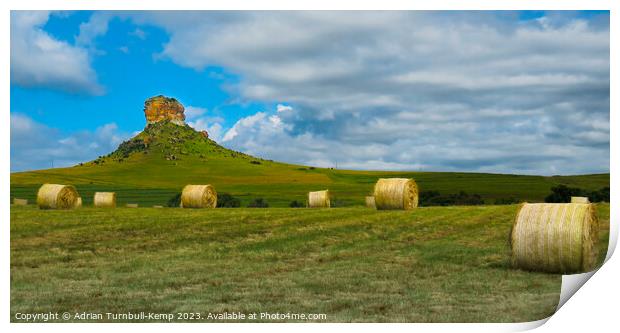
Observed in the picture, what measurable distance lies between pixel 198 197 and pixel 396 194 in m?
9.92

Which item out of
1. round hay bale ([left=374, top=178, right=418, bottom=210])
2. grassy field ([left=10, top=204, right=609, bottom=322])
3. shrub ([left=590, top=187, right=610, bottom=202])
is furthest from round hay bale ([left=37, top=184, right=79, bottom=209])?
shrub ([left=590, top=187, right=610, bottom=202])

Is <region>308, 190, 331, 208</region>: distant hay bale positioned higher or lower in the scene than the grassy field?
higher

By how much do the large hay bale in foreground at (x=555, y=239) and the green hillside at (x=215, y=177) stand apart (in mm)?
29045

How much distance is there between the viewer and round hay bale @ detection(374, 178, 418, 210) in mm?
26953

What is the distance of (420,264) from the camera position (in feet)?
45.8

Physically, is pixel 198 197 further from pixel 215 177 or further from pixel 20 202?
pixel 215 177

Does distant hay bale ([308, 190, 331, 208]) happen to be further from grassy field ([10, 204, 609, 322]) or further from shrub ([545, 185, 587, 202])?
shrub ([545, 185, 587, 202])

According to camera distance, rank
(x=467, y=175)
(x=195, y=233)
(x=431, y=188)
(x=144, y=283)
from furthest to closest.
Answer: (x=467, y=175)
(x=431, y=188)
(x=195, y=233)
(x=144, y=283)

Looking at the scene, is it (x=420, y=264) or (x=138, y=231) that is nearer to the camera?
(x=420, y=264)

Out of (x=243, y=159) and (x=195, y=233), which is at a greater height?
(x=243, y=159)

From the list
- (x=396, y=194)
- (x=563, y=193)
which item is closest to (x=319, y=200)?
(x=396, y=194)

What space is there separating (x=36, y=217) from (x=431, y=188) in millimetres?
27144

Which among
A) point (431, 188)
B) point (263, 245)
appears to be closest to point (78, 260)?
Result: point (263, 245)

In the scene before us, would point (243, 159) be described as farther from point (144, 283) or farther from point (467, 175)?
point (144, 283)
